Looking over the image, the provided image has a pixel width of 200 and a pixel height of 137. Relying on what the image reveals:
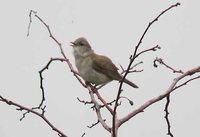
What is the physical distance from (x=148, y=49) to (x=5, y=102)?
1.04 meters

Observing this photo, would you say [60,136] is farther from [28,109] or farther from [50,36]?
[50,36]

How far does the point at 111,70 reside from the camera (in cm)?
811

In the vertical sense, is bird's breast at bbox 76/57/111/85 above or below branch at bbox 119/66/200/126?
below

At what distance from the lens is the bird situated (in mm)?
7980

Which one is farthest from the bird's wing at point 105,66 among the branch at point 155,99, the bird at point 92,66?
the branch at point 155,99

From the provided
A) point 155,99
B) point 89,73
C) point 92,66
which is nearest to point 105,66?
point 92,66

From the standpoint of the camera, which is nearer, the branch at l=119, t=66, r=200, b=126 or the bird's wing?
the branch at l=119, t=66, r=200, b=126

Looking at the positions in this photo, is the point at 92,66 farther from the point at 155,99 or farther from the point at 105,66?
the point at 155,99

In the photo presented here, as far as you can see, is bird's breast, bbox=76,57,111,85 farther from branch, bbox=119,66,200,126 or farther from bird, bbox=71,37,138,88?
branch, bbox=119,66,200,126

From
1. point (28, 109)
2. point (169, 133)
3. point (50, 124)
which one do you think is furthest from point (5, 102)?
point (169, 133)

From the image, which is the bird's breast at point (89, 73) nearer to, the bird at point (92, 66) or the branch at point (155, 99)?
the bird at point (92, 66)

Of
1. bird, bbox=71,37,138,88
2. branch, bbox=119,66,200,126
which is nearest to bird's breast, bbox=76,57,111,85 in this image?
bird, bbox=71,37,138,88

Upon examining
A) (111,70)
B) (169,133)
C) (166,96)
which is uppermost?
(166,96)

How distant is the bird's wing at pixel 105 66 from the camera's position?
316 inches
